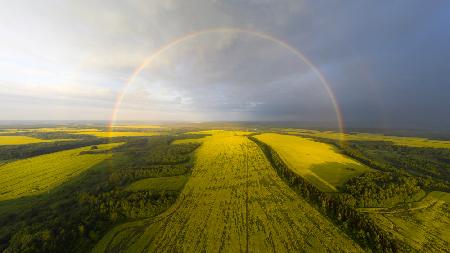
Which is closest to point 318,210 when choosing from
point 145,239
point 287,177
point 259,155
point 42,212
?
point 287,177

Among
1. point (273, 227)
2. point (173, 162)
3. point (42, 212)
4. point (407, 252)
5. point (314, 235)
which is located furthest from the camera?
point (173, 162)

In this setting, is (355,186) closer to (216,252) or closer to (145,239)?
(216,252)

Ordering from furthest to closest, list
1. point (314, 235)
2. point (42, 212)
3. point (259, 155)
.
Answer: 1. point (259, 155)
2. point (42, 212)
3. point (314, 235)

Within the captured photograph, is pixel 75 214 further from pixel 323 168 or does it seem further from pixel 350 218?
pixel 323 168

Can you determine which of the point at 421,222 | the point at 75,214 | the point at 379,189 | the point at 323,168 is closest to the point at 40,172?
the point at 75,214

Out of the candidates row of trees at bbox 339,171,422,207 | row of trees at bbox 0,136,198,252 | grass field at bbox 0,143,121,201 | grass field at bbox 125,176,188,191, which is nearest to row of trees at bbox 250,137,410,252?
row of trees at bbox 339,171,422,207

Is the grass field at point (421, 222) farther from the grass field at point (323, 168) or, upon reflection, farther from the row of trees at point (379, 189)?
the grass field at point (323, 168)
